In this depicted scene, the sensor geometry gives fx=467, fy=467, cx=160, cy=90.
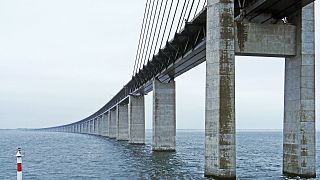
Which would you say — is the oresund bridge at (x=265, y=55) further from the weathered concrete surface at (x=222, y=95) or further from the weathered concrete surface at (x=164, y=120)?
the weathered concrete surface at (x=164, y=120)

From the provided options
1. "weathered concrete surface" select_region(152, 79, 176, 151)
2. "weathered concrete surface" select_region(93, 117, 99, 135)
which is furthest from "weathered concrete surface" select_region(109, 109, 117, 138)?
"weathered concrete surface" select_region(152, 79, 176, 151)

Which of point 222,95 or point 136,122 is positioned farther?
point 136,122

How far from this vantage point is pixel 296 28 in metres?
28.4

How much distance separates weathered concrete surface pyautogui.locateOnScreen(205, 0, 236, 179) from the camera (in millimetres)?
26047

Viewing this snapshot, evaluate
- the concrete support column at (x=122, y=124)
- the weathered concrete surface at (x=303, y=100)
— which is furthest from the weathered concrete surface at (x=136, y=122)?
the weathered concrete surface at (x=303, y=100)

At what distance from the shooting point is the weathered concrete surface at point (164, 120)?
2191 inches

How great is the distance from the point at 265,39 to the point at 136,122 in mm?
51517

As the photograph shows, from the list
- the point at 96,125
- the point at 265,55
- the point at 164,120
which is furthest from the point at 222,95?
the point at 96,125

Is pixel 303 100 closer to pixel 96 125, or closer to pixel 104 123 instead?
pixel 104 123

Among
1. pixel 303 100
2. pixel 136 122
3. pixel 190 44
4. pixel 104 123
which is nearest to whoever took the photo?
pixel 303 100

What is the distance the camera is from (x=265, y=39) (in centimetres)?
2742

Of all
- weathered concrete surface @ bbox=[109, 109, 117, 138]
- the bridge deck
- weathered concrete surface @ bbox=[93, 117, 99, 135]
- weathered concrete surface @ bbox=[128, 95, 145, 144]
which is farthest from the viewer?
weathered concrete surface @ bbox=[93, 117, 99, 135]

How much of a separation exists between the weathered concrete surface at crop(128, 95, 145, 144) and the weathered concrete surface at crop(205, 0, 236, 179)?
5090 centimetres

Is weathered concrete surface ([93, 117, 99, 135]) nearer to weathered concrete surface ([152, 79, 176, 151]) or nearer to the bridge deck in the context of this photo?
the bridge deck
